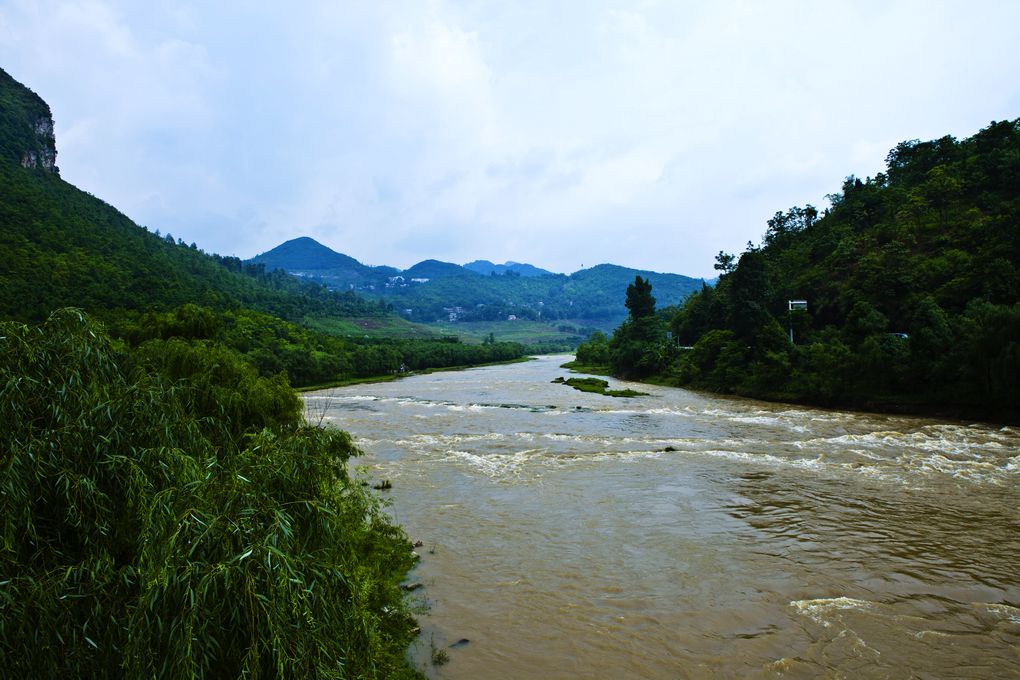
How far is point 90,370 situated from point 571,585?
11162 mm

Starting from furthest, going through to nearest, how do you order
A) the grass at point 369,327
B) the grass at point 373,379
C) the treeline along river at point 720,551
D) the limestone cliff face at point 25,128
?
the grass at point 369,327
the limestone cliff face at point 25,128
the grass at point 373,379
the treeline along river at point 720,551

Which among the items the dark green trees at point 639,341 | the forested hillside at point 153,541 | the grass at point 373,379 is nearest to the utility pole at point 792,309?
the dark green trees at point 639,341

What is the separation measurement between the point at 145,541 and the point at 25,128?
155 meters

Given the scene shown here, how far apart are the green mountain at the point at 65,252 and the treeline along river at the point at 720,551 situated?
103ft

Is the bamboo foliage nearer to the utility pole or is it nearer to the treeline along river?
the treeline along river

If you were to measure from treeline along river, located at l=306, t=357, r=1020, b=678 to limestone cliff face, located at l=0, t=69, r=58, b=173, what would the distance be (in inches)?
4854

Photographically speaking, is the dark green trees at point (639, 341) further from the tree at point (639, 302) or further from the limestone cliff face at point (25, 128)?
the limestone cliff face at point (25, 128)

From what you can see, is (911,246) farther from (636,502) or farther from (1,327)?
(1,327)

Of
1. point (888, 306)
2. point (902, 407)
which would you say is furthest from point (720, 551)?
point (888, 306)

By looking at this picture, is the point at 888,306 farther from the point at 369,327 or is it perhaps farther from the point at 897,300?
the point at 369,327

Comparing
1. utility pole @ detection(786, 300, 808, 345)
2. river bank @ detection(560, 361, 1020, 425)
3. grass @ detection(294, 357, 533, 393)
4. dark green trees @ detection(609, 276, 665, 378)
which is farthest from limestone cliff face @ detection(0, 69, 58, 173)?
river bank @ detection(560, 361, 1020, 425)

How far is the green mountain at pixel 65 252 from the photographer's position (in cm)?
6303

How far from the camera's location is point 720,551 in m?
16.0

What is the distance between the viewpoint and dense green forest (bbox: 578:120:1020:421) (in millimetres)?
35781
